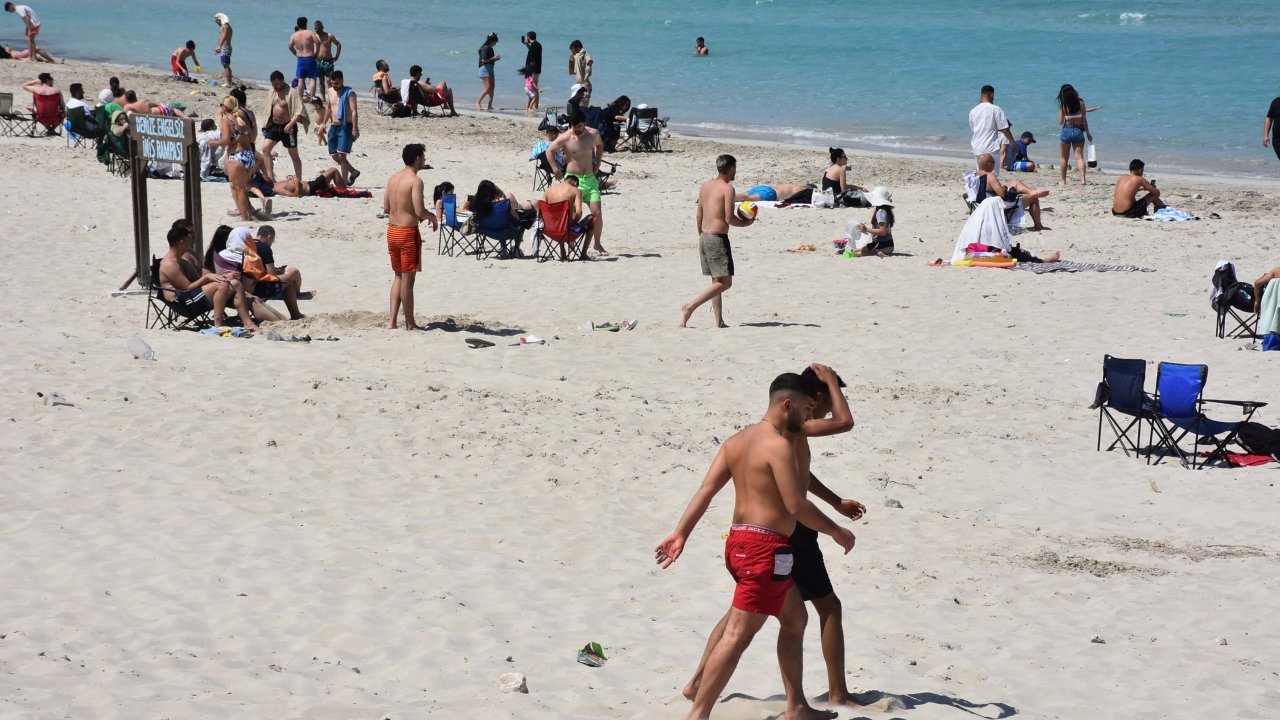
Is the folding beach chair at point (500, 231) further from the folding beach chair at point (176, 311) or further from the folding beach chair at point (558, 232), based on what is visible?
the folding beach chair at point (176, 311)

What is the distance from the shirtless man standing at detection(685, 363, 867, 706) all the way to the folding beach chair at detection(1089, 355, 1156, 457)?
435 cm

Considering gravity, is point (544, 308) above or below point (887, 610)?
above

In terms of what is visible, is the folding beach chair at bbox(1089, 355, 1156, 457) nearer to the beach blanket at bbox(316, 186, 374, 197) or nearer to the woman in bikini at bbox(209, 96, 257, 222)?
the woman in bikini at bbox(209, 96, 257, 222)

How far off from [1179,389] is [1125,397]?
0.35 m

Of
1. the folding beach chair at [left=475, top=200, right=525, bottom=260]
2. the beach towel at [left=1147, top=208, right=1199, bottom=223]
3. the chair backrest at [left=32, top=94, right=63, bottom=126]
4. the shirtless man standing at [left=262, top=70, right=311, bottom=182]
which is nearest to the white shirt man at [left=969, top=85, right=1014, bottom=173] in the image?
the beach towel at [left=1147, top=208, right=1199, bottom=223]

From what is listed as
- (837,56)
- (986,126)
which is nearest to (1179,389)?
(986,126)

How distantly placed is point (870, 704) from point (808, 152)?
17592 mm

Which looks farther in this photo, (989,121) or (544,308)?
(989,121)

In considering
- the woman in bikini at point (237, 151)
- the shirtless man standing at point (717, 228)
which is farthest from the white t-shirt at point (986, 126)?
the woman in bikini at point (237, 151)

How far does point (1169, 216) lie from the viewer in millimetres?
16312

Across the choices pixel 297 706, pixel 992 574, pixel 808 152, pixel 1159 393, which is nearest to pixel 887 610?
pixel 992 574

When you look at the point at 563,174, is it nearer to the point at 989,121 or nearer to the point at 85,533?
the point at 989,121

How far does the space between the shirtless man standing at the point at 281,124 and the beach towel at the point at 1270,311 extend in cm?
1149

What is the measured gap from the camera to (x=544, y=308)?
12078mm
